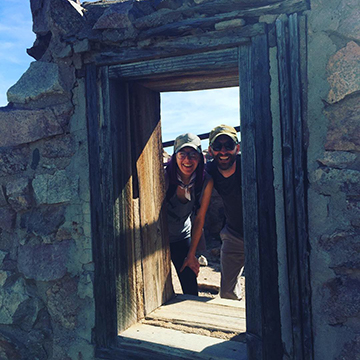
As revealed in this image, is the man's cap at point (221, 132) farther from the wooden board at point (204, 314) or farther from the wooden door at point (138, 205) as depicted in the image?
the wooden board at point (204, 314)

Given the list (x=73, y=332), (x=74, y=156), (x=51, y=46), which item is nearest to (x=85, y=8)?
(x=51, y=46)

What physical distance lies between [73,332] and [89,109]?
1.42m

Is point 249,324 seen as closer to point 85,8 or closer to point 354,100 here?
point 354,100

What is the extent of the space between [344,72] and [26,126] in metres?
1.94

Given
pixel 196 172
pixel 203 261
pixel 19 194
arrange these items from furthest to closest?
pixel 203 261 → pixel 196 172 → pixel 19 194

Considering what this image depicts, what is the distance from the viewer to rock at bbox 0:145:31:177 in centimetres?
265

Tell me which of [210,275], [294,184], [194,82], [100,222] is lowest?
[210,275]

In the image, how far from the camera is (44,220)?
259 cm

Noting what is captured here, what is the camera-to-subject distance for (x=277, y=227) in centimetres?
203

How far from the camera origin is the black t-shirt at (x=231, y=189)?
137 inches

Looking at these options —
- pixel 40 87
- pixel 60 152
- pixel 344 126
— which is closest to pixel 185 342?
pixel 60 152

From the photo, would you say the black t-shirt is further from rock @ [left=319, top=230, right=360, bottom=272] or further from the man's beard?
rock @ [left=319, top=230, right=360, bottom=272]

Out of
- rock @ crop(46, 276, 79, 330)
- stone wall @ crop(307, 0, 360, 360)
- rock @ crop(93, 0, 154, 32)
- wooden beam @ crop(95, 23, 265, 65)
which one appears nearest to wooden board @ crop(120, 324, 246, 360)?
rock @ crop(46, 276, 79, 330)

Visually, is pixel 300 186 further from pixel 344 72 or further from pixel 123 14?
pixel 123 14
